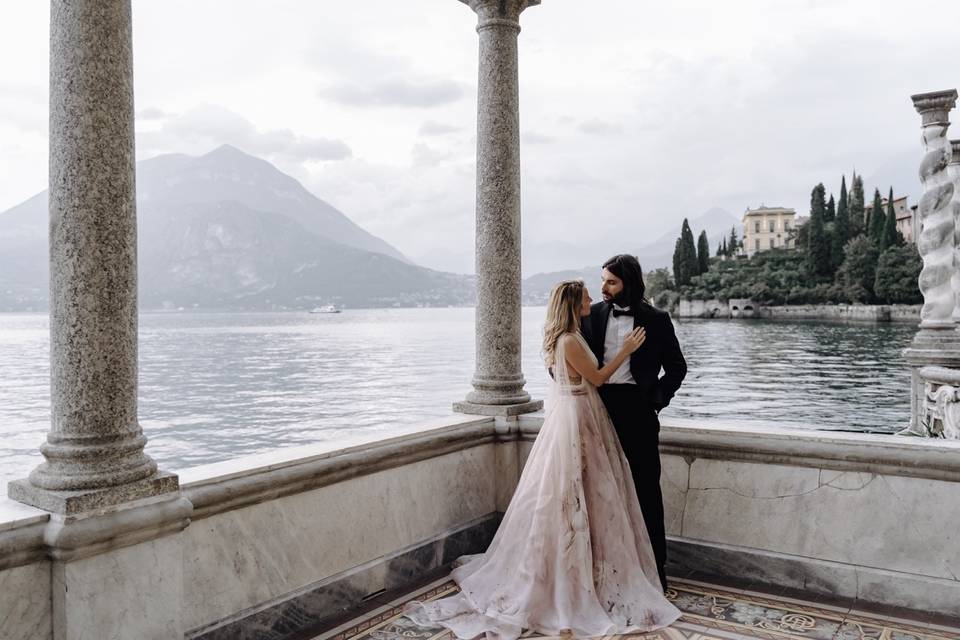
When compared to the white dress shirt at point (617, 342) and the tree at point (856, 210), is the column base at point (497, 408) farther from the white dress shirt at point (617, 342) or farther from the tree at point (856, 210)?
the tree at point (856, 210)

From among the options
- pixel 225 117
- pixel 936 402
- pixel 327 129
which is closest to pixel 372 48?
pixel 327 129

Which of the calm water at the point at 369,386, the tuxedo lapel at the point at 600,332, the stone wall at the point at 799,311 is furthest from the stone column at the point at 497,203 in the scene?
the stone wall at the point at 799,311

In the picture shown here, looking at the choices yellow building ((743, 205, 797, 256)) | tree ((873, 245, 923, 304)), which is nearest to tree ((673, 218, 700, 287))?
tree ((873, 245, 923, 304))

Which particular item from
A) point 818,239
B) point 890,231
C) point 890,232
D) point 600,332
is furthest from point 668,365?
point 818,239

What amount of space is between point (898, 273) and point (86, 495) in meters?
81.1

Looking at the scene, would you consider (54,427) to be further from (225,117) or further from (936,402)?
(225,117)

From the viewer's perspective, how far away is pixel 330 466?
3.94 m

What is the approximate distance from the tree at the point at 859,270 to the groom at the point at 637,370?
251 feet

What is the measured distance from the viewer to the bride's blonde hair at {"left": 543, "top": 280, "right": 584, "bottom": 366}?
3924 mm

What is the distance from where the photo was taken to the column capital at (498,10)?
5051 millimetres

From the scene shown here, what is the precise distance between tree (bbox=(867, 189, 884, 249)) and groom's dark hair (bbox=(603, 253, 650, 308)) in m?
72.5

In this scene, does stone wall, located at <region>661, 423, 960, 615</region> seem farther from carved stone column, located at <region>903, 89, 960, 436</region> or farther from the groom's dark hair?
carved stone column, located at <region>903, 89, 960, 436</region>

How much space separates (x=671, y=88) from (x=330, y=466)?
159011mm

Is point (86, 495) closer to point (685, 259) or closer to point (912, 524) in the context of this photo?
point (912, 524)
